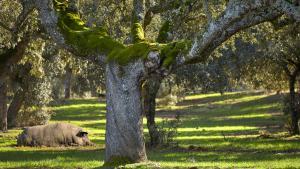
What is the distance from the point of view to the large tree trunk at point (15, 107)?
44.8 m

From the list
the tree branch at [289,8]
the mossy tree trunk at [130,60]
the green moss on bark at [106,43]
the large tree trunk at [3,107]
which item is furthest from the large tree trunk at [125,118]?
the large tree trunk at [3,107]

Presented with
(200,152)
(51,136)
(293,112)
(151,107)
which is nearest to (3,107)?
(51,136)

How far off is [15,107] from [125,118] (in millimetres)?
29610

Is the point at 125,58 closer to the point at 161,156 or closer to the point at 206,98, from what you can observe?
the point at 161,156

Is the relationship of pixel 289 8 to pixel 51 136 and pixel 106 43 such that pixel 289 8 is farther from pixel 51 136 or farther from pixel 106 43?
pixel 51 136

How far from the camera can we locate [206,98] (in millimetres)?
85312

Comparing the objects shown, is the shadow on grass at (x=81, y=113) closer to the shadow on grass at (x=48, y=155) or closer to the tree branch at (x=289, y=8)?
the shadow on grass at (x=48, y=155)

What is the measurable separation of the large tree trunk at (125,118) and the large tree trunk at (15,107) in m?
27.8

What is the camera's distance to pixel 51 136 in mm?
31344

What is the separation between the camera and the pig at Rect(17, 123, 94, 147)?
3105cm

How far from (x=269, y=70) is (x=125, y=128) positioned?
21.5 m

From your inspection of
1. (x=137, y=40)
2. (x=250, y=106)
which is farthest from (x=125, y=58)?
(x=250, y=106)

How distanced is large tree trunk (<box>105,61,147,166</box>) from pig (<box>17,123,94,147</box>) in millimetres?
13697

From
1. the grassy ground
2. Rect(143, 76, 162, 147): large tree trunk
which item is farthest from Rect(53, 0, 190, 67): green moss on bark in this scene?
Rect(143, 76, 162, 147): large tree trunk
